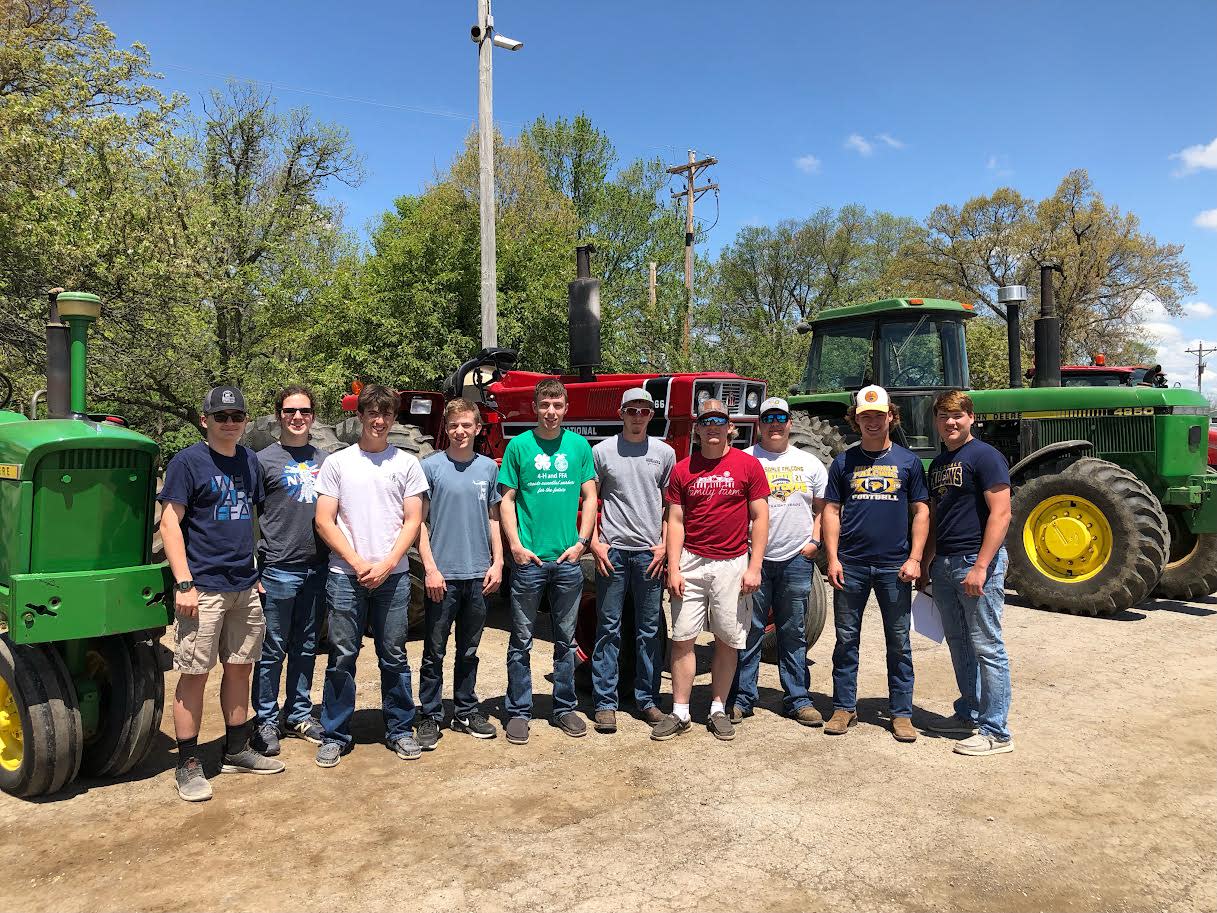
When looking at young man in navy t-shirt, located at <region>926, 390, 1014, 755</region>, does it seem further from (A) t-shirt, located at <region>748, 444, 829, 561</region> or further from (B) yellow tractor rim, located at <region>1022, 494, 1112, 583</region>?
(B) yellow tractor rim, located at <region>1022, 494, 1112, 583</region>

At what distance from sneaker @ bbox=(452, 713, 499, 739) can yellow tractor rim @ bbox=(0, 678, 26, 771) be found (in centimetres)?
192

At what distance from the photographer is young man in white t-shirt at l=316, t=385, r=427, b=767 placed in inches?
161

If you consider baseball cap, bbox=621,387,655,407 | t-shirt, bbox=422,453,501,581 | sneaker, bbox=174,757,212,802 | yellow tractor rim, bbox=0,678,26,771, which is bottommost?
sneaker, bbox=174,757,212,802

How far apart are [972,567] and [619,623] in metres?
1.81

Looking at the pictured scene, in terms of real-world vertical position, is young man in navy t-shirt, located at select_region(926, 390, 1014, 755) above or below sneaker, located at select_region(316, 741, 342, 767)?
above

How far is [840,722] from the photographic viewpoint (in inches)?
179

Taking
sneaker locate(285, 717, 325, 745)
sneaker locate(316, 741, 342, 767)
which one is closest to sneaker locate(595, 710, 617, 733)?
sneaker locate(316, 741, 342, 767)

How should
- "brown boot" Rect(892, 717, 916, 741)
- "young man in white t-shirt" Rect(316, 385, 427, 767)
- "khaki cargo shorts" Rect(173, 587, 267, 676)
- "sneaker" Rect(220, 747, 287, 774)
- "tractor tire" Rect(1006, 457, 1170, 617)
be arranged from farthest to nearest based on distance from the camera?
1. "tractor tire" Rect(1006, 457, 1170, 617)
2. "brown boot" Rect(892, 717, 916, 741)
3. "young man in white t-shirt" Rect(316, 385, 427, 767)
4. "sneaker" Rect(220, 747, 287, 774)
5. "khaki cargo shorts" Rect(173, 587, 267, 676)

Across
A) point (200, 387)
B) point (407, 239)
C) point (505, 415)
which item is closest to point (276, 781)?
point (505, 415)

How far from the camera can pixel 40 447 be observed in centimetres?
362

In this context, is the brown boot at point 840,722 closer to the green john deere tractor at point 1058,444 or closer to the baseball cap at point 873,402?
the baseball cap at point 873,402

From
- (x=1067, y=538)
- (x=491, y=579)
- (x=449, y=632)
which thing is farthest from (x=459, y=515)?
(x=1067, y=538)

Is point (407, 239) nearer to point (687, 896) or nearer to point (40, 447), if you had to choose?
point (40, 447)

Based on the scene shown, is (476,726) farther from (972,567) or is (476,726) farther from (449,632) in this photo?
(972,567)
